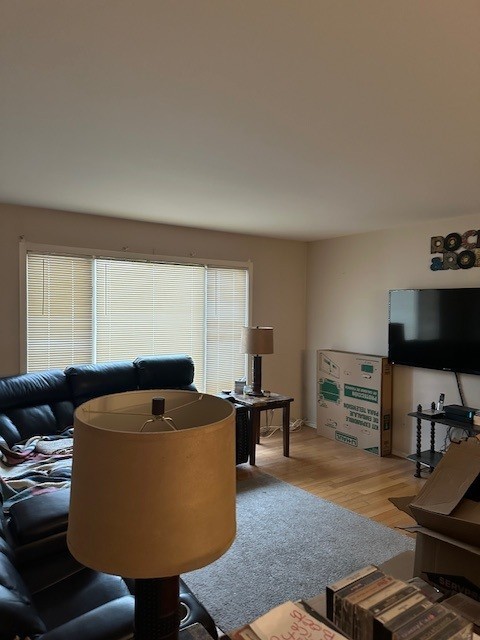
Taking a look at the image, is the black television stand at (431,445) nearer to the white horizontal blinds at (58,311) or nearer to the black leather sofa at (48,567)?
the black leather sofa at (48,567)

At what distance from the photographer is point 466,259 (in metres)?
4.21

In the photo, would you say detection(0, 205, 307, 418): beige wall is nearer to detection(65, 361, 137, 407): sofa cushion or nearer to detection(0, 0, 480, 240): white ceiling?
detection(65, 361, 137, 407): sofa cushion

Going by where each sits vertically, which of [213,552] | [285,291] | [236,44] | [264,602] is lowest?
[264,602]

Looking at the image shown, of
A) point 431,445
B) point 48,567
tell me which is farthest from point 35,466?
point 431,445

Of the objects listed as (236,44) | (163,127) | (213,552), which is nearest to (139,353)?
(163,127)

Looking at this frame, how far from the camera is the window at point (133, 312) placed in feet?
13.8

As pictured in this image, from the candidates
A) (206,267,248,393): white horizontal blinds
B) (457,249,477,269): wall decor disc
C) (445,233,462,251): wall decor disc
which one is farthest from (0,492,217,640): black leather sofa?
(445,233,462,251): wall decor disc

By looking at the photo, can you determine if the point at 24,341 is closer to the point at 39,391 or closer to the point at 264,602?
the point at 39,391

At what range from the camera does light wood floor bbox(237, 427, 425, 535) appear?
12.0ft

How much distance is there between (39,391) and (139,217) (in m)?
1.89

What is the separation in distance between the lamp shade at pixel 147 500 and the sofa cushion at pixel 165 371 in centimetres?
360

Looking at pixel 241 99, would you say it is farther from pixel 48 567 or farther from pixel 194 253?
pixel 194 253

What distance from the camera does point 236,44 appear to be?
1.52 meters

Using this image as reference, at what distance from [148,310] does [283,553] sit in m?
2.79
